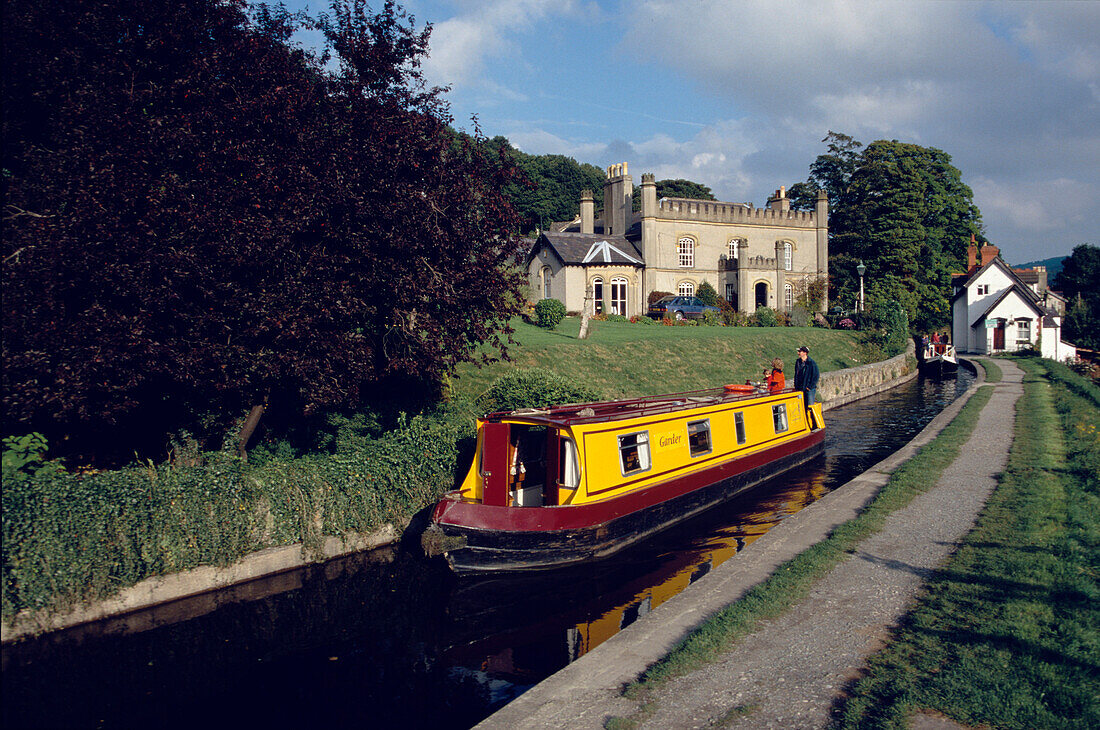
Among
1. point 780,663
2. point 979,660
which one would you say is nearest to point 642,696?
point 780,663

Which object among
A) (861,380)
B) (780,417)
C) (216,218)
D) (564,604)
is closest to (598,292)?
(861,380)

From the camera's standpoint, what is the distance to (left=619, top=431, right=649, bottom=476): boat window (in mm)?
10836

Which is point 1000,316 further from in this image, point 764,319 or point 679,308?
point 679,308

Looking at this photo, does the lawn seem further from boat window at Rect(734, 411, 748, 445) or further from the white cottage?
the white cottage

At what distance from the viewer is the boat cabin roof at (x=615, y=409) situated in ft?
33.8

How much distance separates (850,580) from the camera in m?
7.68

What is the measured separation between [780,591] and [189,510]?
23.1 feet

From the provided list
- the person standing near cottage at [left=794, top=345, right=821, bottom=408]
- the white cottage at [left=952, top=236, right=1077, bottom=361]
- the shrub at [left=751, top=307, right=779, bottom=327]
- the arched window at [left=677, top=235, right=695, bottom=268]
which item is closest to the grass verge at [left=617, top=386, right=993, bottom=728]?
the person standing near cottage at [left=794, top=345, right=821, bottom=408]

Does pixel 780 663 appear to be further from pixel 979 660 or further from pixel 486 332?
pixel 486 332

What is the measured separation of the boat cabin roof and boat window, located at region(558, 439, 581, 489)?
1.24 ft

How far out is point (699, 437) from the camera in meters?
12.8

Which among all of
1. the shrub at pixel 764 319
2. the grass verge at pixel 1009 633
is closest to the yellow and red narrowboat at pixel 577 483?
the grass verge at pixel 1009 633

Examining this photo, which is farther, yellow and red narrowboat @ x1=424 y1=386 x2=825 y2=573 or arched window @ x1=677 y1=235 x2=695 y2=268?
arched window @ x1=677 y1=235 x2=695 y2=268

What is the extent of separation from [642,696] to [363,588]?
16.6ft
